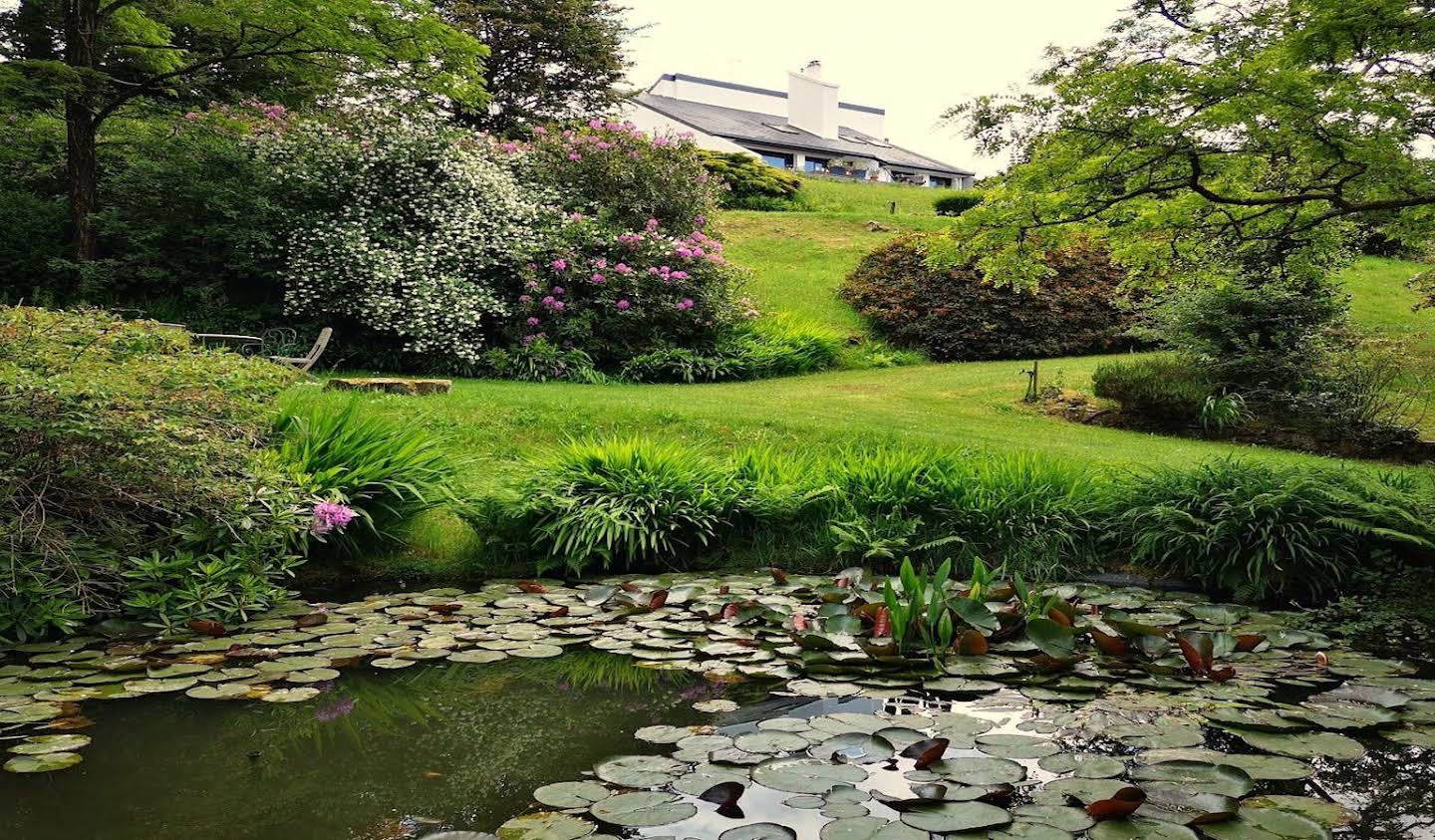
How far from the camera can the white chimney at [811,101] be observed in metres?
40.0

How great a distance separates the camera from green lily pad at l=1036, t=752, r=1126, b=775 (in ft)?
9.41

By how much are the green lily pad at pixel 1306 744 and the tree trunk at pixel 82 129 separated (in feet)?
45.9

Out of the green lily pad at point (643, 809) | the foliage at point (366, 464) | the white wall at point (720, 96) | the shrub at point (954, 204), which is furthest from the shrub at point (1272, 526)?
the white wall at point (720, 96)

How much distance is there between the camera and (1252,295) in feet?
34.7

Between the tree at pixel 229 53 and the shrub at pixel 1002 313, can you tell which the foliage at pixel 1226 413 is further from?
the tree at pixel 229 53

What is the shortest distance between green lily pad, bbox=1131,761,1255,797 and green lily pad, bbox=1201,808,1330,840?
0.14 meters

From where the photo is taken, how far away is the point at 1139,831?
97.0 inches

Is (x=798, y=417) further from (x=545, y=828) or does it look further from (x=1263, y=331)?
(x=545, y=828)

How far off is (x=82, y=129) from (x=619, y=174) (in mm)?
7456

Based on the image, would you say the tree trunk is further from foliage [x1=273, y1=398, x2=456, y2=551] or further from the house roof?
the house roof

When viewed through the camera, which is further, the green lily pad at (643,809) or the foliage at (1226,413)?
the foliage at (1226,413)

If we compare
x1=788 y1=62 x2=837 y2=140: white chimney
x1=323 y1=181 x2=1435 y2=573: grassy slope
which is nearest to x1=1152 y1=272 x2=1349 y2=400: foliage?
x1=323 y1=181 x2=1435 y2=573: grassy slope

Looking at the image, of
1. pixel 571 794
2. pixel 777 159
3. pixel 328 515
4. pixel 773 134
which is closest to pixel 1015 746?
pixel 571 794

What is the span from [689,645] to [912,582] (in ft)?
3.57
